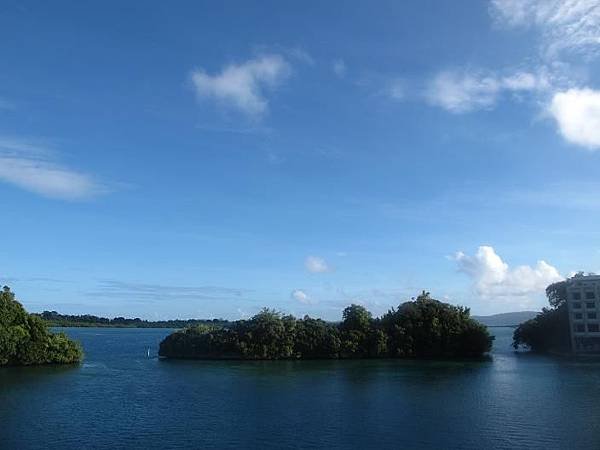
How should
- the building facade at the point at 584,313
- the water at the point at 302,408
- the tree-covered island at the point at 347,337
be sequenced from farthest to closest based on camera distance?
the building facade at the point at 584,313 < the tree-covered island at the point at 347,337 < the water at the point at 302,408

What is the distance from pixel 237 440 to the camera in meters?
35.8

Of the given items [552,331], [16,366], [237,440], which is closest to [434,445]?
[237,440]

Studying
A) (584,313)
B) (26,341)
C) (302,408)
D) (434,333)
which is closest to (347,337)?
(434,333)

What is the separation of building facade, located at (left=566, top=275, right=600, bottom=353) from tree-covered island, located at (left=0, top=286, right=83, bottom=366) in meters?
76.2

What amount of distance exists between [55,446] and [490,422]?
27030 millimetres

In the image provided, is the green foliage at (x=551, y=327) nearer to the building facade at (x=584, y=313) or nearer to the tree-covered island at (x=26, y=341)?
the building facade at (x=584, y=313)

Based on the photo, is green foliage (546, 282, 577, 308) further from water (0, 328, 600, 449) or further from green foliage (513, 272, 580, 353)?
water (0, 328, 600, 449)

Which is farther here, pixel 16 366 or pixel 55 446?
pixel 16 366

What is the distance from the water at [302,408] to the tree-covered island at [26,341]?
5.20m

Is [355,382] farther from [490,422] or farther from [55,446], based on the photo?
[55,446]

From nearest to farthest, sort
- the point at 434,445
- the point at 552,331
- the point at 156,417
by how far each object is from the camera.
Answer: the point at 434,445
the point at 156,417
the point at 552,331

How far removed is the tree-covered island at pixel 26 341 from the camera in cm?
7812

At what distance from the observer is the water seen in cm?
3572

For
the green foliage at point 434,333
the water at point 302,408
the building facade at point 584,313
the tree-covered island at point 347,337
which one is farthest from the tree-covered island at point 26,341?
the building facade at point 584,313
